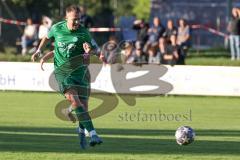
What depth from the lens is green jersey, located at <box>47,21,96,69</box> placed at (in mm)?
14391

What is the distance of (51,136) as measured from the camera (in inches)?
640

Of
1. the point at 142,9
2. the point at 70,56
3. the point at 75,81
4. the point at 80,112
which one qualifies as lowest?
the point at 142,9

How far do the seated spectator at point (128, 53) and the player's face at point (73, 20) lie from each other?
48.6ft

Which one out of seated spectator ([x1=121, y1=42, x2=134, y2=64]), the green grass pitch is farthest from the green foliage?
the green grass pitch

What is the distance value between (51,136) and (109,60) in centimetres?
1326

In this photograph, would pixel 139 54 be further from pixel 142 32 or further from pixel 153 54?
pixel 142 32

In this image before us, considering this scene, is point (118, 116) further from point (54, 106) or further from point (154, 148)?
point (154, 148)

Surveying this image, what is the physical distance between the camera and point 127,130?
58.1ft

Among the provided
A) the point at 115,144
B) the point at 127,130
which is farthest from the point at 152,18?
the point at 115,144

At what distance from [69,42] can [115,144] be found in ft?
6.52

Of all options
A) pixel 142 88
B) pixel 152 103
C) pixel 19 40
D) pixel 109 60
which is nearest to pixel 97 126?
pixel 152 103

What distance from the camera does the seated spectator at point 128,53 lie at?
97.2ft

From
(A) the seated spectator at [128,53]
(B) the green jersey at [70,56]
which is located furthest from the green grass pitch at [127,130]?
(A) the seated spectator at [128,53]

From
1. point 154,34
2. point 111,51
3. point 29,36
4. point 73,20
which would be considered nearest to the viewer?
point 73,20
